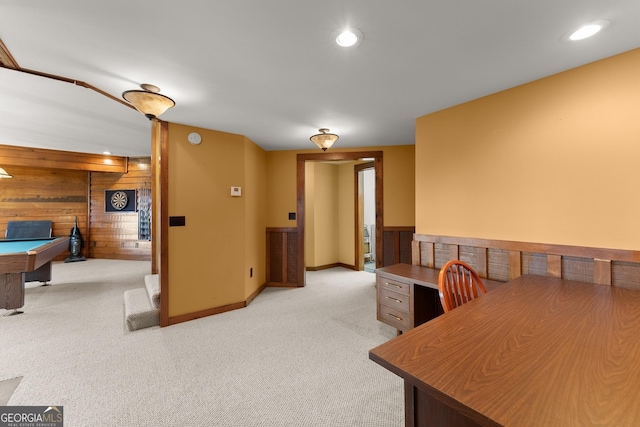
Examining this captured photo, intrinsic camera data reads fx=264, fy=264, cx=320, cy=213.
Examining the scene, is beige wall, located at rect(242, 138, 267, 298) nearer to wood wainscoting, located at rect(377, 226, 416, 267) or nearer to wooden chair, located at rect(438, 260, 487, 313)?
wood wainscoting, located at rect(377, 226, 416, 267)

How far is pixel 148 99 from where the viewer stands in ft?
6.98

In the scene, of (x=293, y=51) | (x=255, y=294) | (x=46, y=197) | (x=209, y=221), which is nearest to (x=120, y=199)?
(x=46, y=197)

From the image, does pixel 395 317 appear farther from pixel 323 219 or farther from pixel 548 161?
pixel 323 219

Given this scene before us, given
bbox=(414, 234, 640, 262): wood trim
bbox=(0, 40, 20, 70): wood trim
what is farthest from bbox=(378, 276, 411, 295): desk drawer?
bbox=(0, 40, 20, 70): wood trim

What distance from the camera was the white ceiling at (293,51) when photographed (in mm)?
1360

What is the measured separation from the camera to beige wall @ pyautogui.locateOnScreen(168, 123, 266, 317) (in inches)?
119

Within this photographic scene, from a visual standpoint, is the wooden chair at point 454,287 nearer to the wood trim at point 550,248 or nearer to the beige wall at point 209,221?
the wood trim at point 550,248

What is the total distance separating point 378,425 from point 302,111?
8.72 feet

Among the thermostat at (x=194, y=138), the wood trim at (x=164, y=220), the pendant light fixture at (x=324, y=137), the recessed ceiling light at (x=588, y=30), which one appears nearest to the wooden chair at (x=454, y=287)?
the recessed ceiling light at (x=588, y=30)

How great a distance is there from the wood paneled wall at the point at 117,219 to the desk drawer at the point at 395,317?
6.13m

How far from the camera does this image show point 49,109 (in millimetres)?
2932

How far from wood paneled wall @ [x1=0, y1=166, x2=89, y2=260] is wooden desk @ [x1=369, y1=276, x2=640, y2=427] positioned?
8.40 m

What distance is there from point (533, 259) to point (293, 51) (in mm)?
2355

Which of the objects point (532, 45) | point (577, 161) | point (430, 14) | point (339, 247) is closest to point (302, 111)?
point (430, 14)
